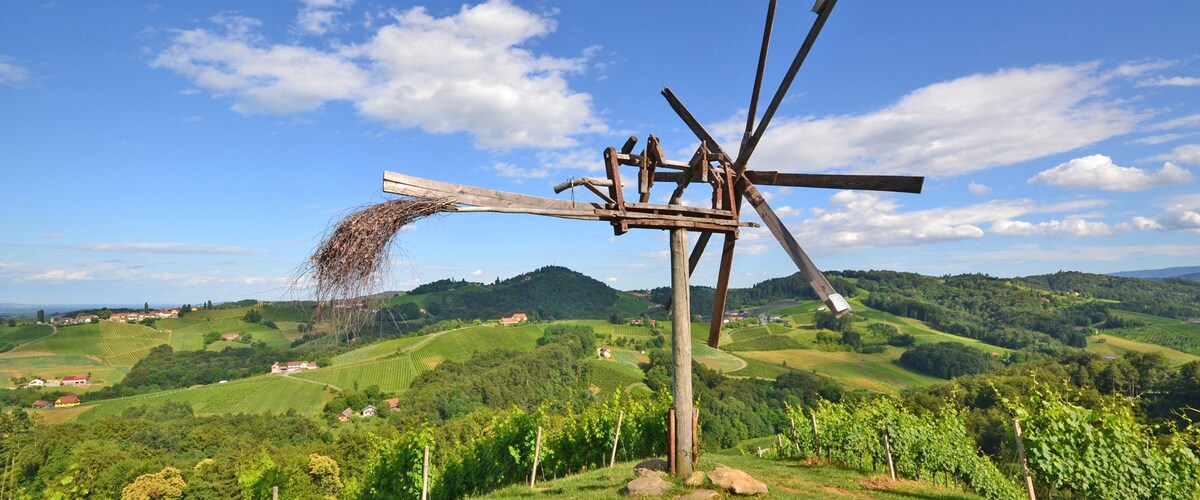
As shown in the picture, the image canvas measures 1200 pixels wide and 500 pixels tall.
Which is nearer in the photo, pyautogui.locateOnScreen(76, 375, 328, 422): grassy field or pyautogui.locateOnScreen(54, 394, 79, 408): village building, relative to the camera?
pyautogui.locateOnScreen(76, 375, 328, 422): grassy field

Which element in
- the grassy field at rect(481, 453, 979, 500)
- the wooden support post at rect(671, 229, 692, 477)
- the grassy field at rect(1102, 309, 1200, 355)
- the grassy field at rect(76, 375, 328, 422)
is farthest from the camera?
the grassy field at rect(1102, 309, 1200, 355)

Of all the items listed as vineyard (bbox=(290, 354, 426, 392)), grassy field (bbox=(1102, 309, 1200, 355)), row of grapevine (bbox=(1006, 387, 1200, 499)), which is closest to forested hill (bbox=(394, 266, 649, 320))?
vineyard (bbox=(290, 354, 426, 392))

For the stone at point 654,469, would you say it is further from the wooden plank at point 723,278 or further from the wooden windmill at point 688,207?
the wooden plank at point 723,278

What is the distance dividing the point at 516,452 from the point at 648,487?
379 inches

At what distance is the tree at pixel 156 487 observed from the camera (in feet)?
127

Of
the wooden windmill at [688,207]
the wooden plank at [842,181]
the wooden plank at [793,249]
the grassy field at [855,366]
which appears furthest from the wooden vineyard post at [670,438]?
the grassy field at [855,366]

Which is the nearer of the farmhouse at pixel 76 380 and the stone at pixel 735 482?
the stone at pixel 735 482

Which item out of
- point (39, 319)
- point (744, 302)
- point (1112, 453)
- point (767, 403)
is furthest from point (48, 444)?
point (744, 302)

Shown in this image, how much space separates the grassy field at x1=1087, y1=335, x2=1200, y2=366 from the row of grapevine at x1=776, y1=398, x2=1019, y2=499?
328 ft

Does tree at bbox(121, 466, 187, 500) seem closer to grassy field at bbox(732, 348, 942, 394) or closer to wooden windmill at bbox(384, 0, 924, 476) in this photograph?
wooden windmill at bbox(384, 0, 924, 476)

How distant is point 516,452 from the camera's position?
15.1 meters

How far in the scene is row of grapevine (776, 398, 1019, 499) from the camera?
13.7 meters

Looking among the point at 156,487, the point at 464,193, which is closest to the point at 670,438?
the point at 464,193

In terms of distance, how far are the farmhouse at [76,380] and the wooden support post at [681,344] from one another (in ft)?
405
